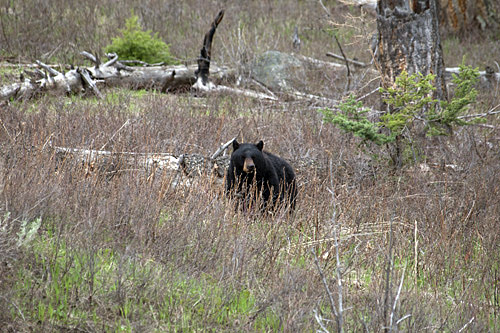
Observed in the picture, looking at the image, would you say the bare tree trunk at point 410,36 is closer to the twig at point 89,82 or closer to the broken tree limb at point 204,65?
the broken tree limb at point 204,65

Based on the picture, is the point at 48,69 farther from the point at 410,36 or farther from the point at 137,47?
the point at 410,36

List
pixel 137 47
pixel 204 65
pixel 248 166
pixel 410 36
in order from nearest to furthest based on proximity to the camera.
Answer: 1. pixel 248 166
2. pixel 410 36
3. pixel 204 65
4. pixel 137 47

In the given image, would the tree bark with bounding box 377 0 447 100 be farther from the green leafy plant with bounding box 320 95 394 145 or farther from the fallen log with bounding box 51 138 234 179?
the fallen log with bounding box 51 138 234 179

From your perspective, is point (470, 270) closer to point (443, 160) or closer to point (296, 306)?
point (296, 306)

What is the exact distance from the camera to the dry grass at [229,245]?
315cm

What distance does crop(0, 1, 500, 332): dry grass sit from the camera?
10.3 feet

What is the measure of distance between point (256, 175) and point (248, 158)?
33 cm

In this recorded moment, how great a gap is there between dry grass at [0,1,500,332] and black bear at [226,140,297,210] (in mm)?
304

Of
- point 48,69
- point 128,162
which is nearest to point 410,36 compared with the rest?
point 128,162

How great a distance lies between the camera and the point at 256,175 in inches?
231

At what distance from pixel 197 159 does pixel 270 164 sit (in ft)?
3.01

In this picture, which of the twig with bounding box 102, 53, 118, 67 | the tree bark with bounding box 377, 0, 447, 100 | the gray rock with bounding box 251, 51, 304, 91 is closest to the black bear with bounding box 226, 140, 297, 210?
the tree bark with bounding box 377, 0, 447, 100

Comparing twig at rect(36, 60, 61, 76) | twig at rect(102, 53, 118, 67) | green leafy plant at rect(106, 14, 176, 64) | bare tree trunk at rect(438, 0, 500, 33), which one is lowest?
twig at rect(36, 60, 61, 76)

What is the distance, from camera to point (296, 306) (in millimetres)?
3207
